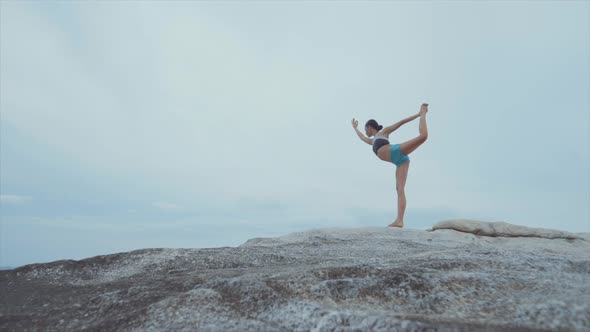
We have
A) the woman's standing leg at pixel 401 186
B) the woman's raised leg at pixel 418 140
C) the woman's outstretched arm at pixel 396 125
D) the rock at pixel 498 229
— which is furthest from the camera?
the rock at pixel 498 229

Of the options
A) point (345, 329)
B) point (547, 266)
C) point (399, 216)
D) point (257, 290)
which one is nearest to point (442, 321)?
point (345, 329)

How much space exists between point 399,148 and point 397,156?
0.30 m

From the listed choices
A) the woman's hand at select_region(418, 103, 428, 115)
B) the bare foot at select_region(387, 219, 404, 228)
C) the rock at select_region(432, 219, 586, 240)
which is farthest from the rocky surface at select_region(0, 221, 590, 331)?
the rock at select_region(432, 219, 586, 240)

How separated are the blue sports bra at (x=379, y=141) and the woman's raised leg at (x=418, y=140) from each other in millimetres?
796

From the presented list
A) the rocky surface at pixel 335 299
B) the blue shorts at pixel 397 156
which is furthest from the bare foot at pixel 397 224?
the rocky surface at pixel 335 299

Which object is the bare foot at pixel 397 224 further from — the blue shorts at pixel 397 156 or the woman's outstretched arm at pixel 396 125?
the woman's outstretched arm at pixel 396 125

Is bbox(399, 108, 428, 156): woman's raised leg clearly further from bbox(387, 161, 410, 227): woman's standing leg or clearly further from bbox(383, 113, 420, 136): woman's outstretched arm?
bbox(383, 113, 420, 136): woman's outstretched arm

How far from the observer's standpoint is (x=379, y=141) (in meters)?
12.3

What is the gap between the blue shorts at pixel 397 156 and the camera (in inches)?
460

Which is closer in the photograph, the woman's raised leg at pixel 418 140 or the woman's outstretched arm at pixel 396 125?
the woman's raised leg at pixel 418 140

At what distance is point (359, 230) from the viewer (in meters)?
9.63

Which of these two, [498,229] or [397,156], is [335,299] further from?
[498,229]

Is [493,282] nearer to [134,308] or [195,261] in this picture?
[134,308]

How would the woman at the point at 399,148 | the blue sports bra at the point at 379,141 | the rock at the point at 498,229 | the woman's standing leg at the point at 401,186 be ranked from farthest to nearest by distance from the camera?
the blue sports bra at the point at 379,141 → the rock at the point at 498,229 → the woman's standing leg at the point at 401,186 → the woman at the point at 399,148
